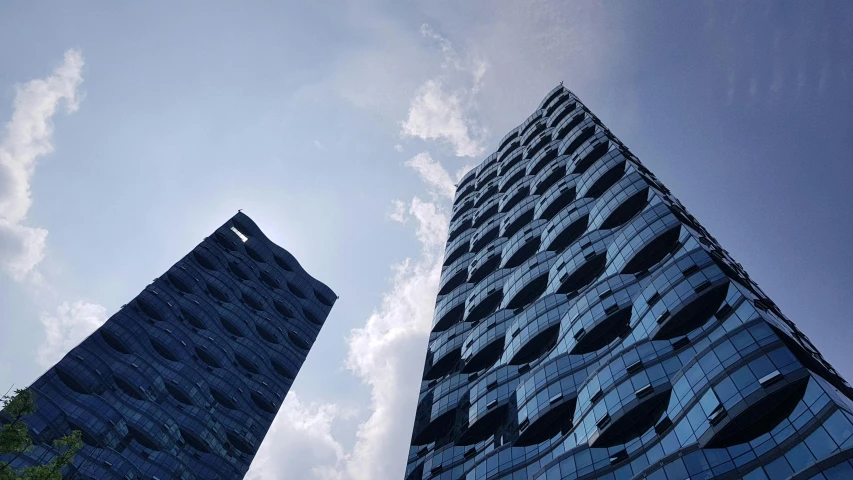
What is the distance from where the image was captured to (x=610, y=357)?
48000mm

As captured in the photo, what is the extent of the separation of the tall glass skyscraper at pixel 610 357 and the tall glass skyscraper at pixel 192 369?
35.2 meters

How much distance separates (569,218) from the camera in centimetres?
7175

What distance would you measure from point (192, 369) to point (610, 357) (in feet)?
219

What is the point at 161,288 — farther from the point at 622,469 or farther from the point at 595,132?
the point at 622,469

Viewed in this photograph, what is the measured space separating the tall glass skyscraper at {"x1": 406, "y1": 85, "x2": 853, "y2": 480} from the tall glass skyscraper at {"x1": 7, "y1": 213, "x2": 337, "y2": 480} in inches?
1386

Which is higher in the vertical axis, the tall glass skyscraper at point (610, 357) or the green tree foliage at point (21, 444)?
the tall glass skyscraper at point (610, 357)

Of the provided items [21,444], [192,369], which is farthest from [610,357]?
[192,369]

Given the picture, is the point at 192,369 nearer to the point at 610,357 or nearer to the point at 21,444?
the point at 610,357

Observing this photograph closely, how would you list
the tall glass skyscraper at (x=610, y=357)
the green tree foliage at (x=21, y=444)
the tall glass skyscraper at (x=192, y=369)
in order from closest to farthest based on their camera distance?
the green tree foliage at (x=21, y=444)
the tall glass skyscraper at (x=610, y=357)
the tall glass skyscraper at (x=192, y=369)

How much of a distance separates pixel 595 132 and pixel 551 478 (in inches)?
2251

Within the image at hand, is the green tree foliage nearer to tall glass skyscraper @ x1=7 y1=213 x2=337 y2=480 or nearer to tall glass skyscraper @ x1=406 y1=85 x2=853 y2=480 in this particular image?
tall glass skyscraper @ x1=406 y1=85 x2=853 y2=480

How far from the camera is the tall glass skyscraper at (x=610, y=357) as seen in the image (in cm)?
3316

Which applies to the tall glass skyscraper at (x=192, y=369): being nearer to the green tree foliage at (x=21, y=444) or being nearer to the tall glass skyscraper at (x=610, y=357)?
the tall glass skyscraper at (x=610, y=357)

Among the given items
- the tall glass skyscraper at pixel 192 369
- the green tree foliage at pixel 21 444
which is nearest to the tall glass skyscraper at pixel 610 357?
the green tree foliage at pixel 21 444
